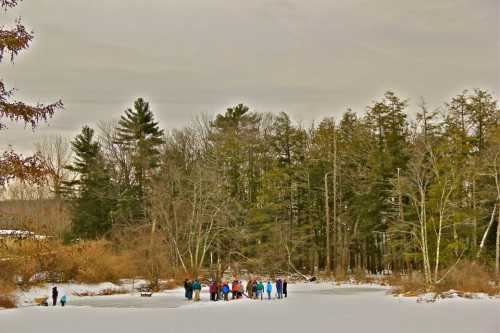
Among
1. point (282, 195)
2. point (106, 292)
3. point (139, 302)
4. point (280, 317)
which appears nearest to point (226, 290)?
point (139, 302)

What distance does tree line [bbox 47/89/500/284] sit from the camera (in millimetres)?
45188

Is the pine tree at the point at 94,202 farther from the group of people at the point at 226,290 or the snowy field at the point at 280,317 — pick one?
the snowy field at the point at 280,317

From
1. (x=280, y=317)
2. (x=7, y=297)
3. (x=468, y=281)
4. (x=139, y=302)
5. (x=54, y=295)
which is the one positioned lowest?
(x=139, y=302)

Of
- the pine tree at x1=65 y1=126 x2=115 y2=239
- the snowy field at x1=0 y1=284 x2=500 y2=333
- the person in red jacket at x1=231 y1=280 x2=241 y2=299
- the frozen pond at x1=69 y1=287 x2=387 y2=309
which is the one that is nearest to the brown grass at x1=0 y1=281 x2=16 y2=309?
the frozen pond at x1=69 y1=287 x2=387 y2=309

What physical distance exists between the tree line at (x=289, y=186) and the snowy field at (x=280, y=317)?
1437cm

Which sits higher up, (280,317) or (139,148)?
(139,148)

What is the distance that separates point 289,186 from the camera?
58219mm

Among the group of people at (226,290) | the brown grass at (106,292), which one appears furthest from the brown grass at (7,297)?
the group of people at (226,290)

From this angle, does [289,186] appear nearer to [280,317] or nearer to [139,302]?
[139,302]

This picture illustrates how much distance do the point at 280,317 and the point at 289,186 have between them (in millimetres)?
36200

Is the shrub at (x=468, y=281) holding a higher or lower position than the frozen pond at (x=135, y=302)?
higher

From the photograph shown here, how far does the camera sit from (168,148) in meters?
61.2

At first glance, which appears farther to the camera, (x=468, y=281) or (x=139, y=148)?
(x=139, y=148)

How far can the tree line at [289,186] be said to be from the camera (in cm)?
4519
